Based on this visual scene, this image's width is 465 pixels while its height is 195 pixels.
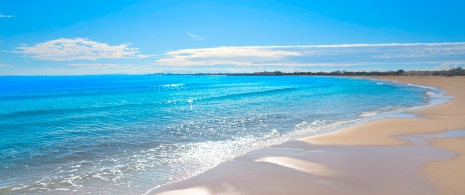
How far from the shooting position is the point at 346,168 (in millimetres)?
9602

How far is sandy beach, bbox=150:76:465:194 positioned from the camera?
26.0 ft

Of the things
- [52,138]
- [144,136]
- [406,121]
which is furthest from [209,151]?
[406,121]

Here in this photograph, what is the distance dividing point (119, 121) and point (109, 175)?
Result: 536 inches

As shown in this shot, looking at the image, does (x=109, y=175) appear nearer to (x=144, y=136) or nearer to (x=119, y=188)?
(x=119, y=188)

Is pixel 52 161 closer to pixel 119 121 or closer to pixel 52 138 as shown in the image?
pixel 52 138

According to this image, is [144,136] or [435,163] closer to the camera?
[435,163]

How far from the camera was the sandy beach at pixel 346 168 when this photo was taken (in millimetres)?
7918

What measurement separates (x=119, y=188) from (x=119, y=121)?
15.0 m

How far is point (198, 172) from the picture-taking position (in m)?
9.62

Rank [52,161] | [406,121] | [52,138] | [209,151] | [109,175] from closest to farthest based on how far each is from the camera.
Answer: [109,175] < [52,161] < [209,151] < [52,138] < [406,121]

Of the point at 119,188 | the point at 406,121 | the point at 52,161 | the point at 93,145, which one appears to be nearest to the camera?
the point at 119,188

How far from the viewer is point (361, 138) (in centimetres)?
1438

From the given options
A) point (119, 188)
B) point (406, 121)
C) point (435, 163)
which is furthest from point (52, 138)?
point (406, 121)

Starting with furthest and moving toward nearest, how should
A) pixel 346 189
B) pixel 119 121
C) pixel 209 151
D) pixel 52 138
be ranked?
pixel 119 121, pixel 52 138, pixel 209 151, pixel 346 189
